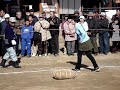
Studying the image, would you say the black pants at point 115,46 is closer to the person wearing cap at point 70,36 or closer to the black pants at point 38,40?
the person wearing cap at point 70,36

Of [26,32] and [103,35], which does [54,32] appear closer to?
[26,32]

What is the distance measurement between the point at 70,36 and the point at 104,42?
56.9 inches

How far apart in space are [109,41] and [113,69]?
11.1 ft

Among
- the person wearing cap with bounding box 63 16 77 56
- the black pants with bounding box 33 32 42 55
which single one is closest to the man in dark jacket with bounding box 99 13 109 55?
the person wearing cap with bounding box 63 16 77 56

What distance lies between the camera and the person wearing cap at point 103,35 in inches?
639

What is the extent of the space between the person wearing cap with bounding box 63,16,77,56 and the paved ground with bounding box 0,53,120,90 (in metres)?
0.36

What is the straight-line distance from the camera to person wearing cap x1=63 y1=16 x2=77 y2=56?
1592cm

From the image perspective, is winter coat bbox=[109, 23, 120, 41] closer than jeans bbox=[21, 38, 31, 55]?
No

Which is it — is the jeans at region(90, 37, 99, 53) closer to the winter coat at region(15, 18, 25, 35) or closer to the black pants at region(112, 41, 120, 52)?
the black pants at region(112, 41, 120, 52)

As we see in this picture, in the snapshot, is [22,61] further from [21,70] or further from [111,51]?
[111,51]

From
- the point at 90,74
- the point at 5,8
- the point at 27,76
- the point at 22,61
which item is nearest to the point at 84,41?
the point at 90,74

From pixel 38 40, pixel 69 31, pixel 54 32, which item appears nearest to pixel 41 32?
pixel 38 40

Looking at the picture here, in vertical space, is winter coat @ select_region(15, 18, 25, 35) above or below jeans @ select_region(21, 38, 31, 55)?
above

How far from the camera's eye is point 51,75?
41.8 feet
